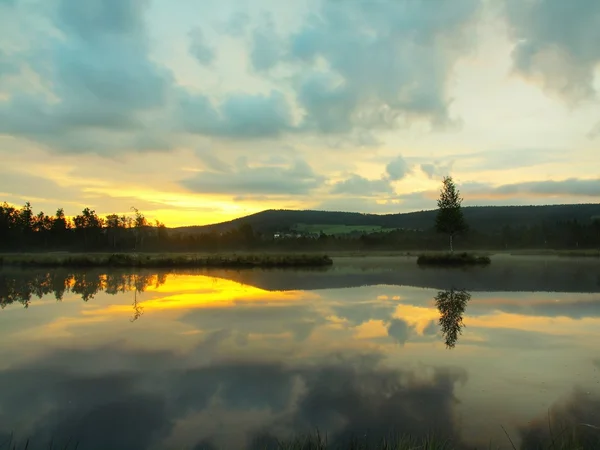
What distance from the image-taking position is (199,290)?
26609mm

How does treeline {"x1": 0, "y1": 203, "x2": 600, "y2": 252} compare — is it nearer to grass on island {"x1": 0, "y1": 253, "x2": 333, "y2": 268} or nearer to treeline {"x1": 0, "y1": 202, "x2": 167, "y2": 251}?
treeline {"x1": 0, "y1": 202, "x2": 167, "y2": 251}

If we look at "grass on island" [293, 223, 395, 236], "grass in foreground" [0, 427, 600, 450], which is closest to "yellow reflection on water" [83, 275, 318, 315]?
"grass in foreground" [0, 427, 600, 450]

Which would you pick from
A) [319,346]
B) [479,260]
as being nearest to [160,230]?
[479,260]

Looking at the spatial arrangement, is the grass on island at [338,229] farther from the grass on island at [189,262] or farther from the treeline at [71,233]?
the grass on island at [189,262]

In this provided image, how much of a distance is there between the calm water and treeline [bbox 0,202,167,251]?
294ft

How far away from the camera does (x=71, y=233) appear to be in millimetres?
110375

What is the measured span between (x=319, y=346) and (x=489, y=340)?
4.79 metres

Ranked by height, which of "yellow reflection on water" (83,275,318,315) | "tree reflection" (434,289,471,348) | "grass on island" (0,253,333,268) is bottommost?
"tree reflection" (434,289,471,348)

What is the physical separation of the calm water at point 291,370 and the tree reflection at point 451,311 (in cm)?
13

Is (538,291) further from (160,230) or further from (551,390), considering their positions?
(160,230)

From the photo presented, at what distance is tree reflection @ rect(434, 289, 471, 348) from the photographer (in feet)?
44.9

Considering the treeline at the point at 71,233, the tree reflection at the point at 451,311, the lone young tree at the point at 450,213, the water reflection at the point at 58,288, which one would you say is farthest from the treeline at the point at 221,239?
the tree reflection at the point at 451,311

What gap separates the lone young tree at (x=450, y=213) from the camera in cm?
6053

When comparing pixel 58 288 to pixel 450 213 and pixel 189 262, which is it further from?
pixel 450 213
